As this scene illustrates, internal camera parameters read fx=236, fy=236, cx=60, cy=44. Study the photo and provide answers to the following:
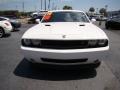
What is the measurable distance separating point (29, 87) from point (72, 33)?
1.46 m

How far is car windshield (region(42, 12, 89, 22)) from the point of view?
6.98 meters

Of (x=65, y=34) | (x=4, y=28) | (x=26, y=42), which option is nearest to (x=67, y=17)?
(x=65, y=34)

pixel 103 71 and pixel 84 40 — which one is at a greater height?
pixel 84 40

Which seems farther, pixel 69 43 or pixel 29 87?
pixel 69 43

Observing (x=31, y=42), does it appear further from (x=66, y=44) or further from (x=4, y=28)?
(x=4, y=28)

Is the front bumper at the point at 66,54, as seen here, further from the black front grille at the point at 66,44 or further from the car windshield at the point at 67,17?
the car windshield at the point at 67,17

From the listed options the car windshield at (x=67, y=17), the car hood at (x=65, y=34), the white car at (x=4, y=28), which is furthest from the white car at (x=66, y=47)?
the white car at (x=4, y=28)

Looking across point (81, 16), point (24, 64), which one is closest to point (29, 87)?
point (24, 64)

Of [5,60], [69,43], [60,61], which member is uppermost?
[69,43]

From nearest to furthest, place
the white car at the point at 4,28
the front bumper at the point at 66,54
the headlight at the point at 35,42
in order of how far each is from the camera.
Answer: the front bumper at the point at 66,54
the headlight at the point at 35,42
the white car at the point at 4,28

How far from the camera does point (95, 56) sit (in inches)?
194

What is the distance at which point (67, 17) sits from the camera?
712 centimetres

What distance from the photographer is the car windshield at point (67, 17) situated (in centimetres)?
698

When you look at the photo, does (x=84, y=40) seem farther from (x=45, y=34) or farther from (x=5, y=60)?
(x=5, y=60)
